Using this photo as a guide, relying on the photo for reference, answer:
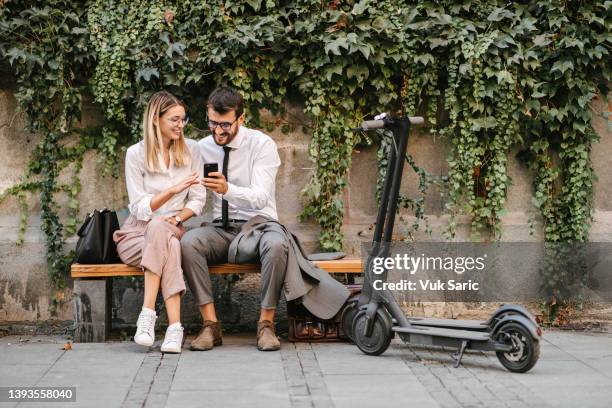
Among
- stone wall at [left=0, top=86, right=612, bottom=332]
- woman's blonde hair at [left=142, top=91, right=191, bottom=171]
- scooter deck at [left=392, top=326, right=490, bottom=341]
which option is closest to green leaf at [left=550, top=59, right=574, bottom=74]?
stone wall at [left=0, top=86, right=612, bottom=332]

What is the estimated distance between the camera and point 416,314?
6.98 metres

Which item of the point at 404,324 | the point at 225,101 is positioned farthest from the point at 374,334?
the point at 225,101

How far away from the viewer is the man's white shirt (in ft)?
19.3

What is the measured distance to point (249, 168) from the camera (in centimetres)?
599

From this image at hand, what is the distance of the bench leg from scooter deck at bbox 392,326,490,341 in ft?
6.46

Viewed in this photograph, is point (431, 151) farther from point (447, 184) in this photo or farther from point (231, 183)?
point (231, 183)

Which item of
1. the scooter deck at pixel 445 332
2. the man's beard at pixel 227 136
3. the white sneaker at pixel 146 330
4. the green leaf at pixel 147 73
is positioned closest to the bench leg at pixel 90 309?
the white sneaker at pixel 146 330

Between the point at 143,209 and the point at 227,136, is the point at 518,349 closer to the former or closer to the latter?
the point at 227,136

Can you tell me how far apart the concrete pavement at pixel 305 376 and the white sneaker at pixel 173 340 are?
2.3 inches

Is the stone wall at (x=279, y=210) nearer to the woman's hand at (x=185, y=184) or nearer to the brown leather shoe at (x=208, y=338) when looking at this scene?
the brown leather shoe at (x=208, y=338)

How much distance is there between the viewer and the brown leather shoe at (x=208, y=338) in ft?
18.4

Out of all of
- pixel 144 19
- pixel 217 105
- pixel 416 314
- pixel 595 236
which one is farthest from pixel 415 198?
pixel 144 19

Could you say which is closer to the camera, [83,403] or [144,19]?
[83,403]

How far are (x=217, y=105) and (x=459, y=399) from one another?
2484 mm
